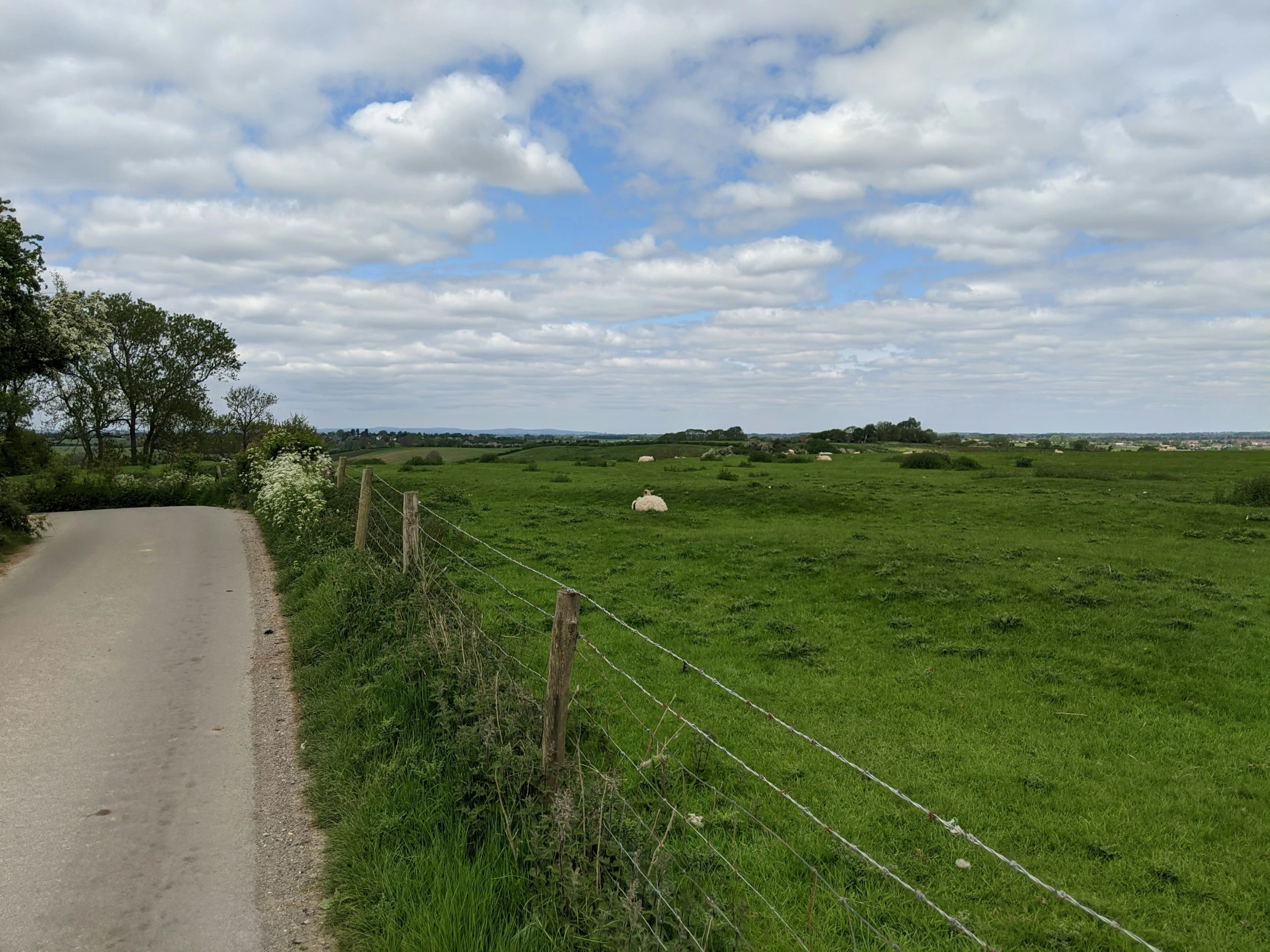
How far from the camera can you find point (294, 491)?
2058 cm

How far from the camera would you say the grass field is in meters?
5.77

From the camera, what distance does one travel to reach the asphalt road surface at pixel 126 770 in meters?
4.88

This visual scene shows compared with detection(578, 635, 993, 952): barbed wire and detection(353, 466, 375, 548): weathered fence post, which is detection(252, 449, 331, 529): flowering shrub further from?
detection(578, 635, 993, 952): barbed wire

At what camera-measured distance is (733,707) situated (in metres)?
9.27

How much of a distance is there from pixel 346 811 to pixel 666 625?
24.5ft

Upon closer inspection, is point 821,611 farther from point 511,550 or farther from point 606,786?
point 606,786

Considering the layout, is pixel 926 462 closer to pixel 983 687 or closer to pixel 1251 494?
pixel 1251 494

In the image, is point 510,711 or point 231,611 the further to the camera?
point 231,611

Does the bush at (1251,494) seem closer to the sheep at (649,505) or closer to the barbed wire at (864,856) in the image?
the sheep at (649,505)

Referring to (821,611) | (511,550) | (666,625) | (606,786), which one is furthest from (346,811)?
(511,550)

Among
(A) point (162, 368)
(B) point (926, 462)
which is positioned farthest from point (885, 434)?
(A) point (162, 368)

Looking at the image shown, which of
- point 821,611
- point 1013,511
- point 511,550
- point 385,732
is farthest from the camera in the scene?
point 1013,511

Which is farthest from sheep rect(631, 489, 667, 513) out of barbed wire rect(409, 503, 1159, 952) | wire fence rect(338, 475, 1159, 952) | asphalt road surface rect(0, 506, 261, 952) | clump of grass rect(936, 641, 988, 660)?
wire fence rect(338, 475, 1159, 952)

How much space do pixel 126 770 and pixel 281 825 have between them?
2032mm
